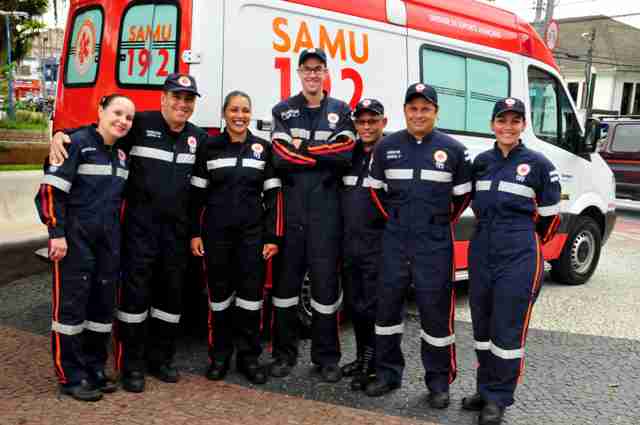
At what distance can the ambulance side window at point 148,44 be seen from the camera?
168 inches

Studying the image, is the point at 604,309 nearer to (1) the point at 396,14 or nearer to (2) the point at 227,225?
(1) the point at 396,14

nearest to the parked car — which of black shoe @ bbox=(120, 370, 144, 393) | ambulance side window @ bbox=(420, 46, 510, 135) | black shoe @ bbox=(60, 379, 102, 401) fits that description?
ambulance side window @ bbox=(420, 46, 510, 135)

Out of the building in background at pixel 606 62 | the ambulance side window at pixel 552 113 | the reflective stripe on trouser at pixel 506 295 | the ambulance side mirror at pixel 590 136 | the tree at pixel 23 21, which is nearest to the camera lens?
the reflective stripe on trouser at pixel 506 295

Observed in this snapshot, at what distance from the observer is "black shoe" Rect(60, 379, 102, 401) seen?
3.61 metres

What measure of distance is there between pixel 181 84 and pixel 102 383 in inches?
72.4

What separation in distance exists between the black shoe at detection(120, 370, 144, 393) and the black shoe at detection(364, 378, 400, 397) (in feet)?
4.51

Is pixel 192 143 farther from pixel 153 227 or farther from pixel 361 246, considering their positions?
pixel 361 246

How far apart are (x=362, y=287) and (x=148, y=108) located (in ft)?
6.32

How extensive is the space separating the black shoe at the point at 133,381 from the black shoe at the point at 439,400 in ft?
5.71

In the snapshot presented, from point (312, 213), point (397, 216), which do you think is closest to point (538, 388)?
point (397, 216)

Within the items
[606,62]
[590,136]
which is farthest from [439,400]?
[606,62]

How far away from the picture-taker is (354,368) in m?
4.25

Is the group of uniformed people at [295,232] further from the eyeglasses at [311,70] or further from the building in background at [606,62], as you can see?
the building in background at [606,62]

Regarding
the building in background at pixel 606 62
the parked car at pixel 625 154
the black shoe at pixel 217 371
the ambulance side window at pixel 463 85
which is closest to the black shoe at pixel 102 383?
the black shoe at pixel 217 371
